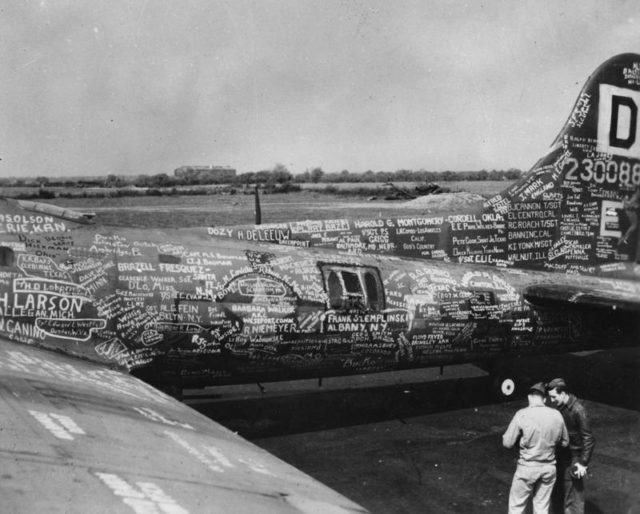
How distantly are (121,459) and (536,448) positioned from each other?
4.05 meters

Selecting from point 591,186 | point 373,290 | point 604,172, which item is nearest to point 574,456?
point 373,290

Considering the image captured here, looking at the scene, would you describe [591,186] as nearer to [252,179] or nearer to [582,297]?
[582,297]

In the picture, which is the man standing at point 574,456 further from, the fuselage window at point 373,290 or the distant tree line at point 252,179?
the distant tree line at point 252,179

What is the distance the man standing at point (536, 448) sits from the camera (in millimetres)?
6008

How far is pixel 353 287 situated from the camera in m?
8.56

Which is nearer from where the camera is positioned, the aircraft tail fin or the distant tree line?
the aircraft tail fin

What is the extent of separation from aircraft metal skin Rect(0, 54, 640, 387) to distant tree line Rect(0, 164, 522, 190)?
4675cm

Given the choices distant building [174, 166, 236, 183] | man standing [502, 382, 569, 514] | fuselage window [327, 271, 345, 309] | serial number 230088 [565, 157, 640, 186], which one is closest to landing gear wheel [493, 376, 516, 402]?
serial number 230088 [565, 157, 640, 186]

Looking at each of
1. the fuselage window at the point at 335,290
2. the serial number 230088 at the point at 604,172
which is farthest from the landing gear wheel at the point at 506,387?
the fuselage window at the point at 335,290

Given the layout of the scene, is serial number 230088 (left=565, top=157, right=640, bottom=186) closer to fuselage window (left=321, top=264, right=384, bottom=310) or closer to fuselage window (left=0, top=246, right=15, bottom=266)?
fuselage window (left=321, top=264, right=384, bottom=310)

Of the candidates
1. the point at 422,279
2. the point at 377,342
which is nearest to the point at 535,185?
the point at 422,279

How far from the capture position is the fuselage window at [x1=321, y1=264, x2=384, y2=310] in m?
8.41

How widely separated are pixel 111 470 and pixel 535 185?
8.72m

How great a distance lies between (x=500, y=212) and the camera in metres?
10.1
